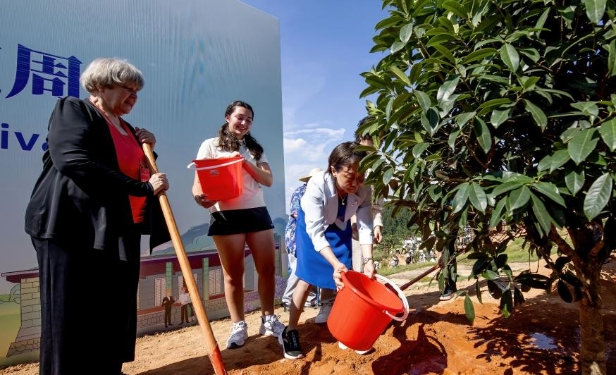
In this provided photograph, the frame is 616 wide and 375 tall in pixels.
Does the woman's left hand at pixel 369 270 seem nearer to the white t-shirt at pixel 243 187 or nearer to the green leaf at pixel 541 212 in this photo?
the white t-shirt at pixel 243 187

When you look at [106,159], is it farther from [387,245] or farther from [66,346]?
[387,245]

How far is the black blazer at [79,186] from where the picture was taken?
154 cm

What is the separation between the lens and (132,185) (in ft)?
5.46

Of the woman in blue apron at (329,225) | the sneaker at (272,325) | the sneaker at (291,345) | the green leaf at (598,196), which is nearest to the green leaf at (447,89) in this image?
the green leaf at (598,196)

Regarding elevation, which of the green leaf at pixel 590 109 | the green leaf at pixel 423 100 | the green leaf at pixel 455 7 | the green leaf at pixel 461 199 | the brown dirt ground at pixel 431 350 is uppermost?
the green leaf at pixel 455 7

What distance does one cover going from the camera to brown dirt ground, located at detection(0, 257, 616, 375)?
7.25 feet

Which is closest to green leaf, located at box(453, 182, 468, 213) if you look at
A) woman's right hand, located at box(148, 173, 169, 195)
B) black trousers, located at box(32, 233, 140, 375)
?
woman's right hand, located at box(148, 173, 169, 195)

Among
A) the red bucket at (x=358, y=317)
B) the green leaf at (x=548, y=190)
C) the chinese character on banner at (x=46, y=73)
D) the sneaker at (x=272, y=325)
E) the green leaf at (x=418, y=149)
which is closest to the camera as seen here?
the green leaf at (x=548, y=190)

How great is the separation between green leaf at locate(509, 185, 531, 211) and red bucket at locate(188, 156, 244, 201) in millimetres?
1518

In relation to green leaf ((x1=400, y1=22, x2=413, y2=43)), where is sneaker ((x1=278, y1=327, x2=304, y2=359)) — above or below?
below

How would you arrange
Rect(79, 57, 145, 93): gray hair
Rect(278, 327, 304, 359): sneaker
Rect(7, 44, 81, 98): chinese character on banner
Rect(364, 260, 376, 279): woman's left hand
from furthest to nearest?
Rect(7, 44, 81, 98): chinese character on banner < Rect(278, 327, 304, 359): sneaker < Rect(364, 260, 376, 279): woman's left hand < Rect(79, 57, 145, 93): gray hair

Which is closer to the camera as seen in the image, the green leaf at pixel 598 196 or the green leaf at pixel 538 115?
the green leaf at pixel 598 196

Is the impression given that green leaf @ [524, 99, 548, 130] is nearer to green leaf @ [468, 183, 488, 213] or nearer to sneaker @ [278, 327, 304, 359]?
green leaf @ [468, 183, 488, 213]

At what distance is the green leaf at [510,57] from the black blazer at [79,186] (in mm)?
1453
